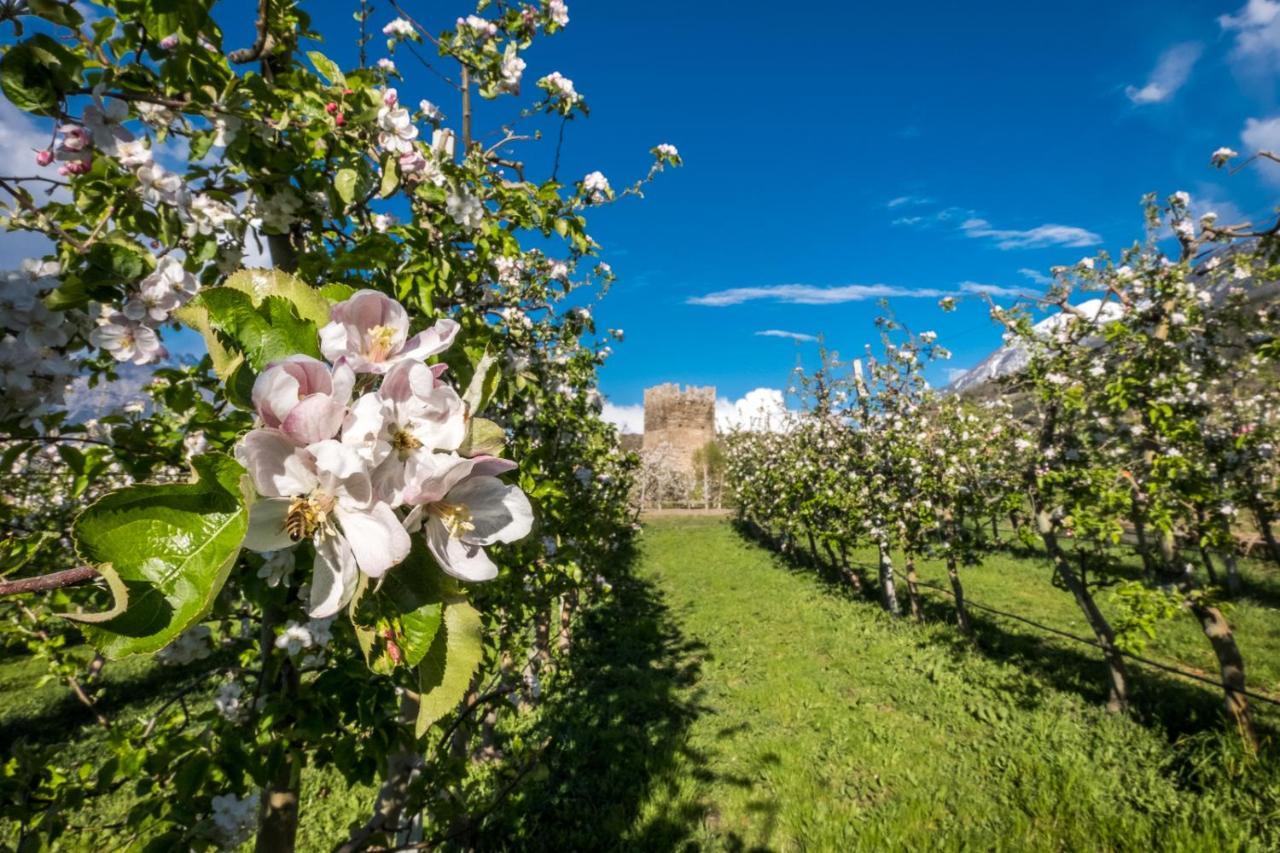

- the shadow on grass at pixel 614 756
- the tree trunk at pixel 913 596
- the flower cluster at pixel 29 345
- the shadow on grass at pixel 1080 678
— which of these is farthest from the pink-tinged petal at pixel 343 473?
the tree trunk at pixel 913 596

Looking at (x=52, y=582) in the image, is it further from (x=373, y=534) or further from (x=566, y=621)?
(x=566, y=621)

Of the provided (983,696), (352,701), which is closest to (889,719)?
(983,696)

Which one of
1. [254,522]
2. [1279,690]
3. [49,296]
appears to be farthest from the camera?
[1279,690]

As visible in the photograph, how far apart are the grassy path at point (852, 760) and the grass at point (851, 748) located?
2 cm

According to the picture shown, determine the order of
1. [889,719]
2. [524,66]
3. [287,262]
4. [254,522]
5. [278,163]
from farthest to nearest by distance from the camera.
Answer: [889,719], [524,66], [287,262], [278,163], [254,522]

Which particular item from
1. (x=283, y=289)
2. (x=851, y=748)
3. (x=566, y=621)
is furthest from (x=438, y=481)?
(x=566, y=621)

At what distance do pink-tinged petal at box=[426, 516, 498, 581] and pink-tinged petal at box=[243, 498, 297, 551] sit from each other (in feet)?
0.47

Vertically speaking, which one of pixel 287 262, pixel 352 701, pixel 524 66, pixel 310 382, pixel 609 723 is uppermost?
pixel 524 66

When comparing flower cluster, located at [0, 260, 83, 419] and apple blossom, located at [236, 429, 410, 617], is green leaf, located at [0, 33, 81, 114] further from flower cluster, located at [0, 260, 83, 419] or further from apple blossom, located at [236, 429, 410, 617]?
apple blossom, located at [236, 429, 410, 617]

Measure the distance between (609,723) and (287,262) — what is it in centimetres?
604

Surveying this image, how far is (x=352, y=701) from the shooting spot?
146 centimetres

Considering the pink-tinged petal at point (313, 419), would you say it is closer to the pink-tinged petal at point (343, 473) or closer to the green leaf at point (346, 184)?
the pink-tinged petal at point (343, 473)

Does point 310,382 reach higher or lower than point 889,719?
higher

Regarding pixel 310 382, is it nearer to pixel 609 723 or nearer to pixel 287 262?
pixel 287 262
